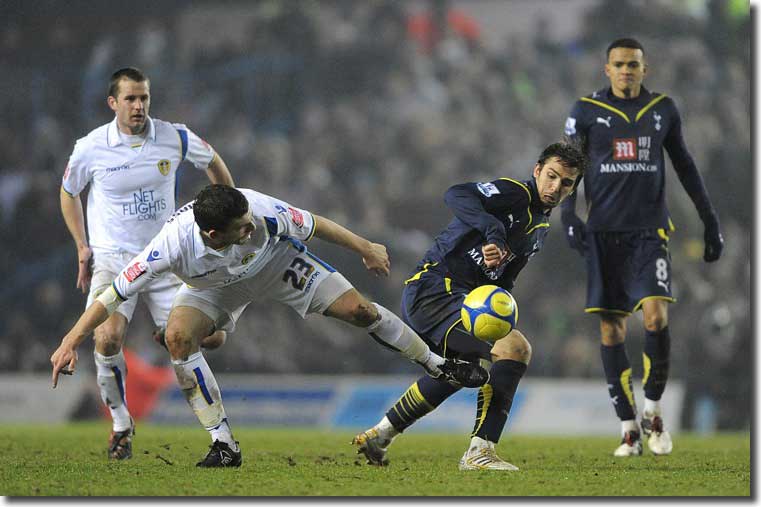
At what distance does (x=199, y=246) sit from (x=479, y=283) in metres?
1.57

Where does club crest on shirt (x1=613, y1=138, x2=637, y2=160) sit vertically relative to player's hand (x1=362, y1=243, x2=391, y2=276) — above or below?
above

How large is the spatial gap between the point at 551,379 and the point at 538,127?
167 inches

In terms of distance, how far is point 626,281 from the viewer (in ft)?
23.5

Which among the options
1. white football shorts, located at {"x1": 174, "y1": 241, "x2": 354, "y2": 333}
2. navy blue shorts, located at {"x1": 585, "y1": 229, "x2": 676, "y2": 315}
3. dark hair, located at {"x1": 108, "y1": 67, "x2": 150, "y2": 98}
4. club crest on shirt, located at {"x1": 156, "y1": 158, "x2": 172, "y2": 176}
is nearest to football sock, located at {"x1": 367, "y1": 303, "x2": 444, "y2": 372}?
white football shorts, located at {"x1": 174, "y1": 241, "x2": 354, "y2": 333}

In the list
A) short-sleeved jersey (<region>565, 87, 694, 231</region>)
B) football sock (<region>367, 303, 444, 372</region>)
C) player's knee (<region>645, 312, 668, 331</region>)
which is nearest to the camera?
football sock (<region>367, 303, 444, 372</region>)

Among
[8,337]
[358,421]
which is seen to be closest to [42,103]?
[8,337]

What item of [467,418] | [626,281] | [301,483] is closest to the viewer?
[301,483]

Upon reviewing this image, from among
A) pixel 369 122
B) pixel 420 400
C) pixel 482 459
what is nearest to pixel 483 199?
pixel 420 400

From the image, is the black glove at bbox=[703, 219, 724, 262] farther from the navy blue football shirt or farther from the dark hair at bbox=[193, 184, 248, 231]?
the dark hair at bbox=[193, 184, 248, 231]

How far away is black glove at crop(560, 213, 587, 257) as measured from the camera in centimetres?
729

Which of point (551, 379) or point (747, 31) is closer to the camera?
point (551, 379)

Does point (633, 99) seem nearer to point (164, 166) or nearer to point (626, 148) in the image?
point (626, 148)

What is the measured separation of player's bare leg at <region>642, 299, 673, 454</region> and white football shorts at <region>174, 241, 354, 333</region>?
7.40 feet

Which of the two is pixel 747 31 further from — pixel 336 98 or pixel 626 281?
pixel 626 281
